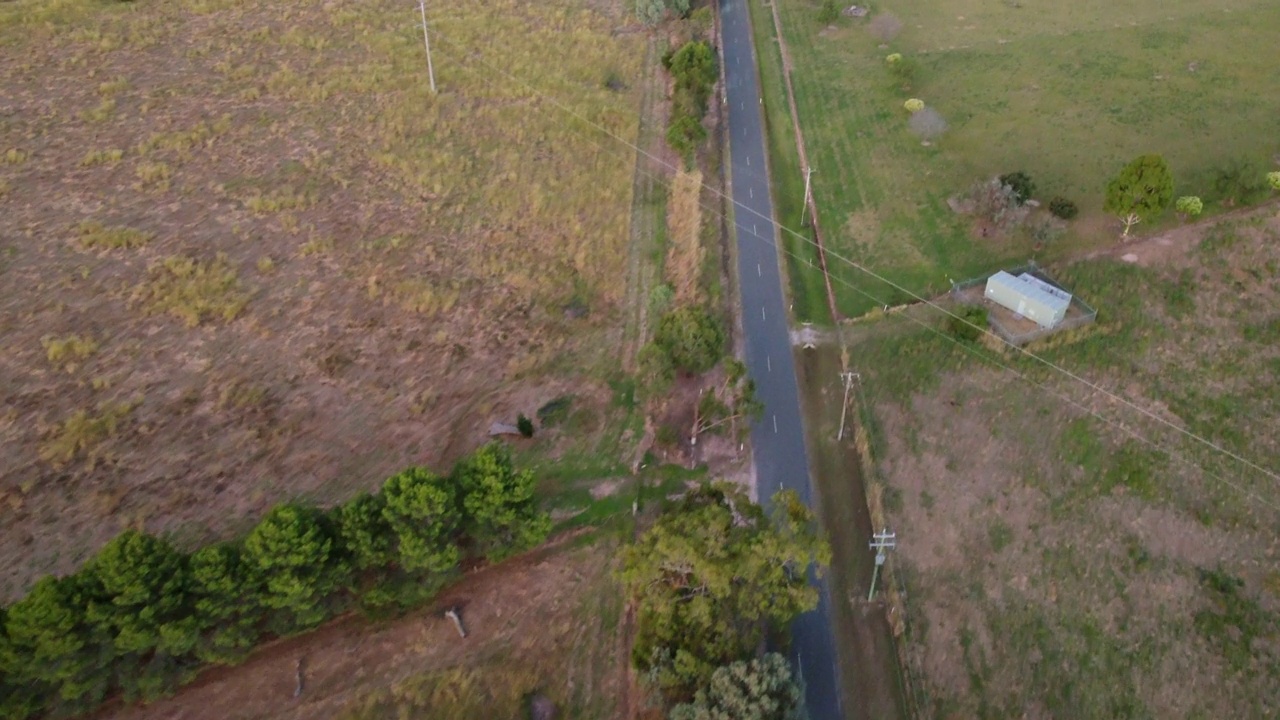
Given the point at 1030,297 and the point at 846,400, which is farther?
the point at 1030,297

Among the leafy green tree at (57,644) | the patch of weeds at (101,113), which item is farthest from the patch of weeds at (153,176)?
the leafy green tree at (57,644)

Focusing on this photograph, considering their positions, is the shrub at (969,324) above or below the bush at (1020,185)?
below

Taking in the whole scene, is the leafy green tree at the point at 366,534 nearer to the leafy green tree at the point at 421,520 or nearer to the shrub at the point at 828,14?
the leafy green tree at the point at 421,520

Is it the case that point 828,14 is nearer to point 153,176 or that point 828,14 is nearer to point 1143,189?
point 1143,189

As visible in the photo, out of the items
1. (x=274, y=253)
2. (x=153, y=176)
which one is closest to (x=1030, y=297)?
(x=274, y=253)

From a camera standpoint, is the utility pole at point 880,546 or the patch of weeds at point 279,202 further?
the patch of weeds at point 279,202

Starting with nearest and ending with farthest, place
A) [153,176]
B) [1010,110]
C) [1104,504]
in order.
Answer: [1104,504]
[153,176]
[1010,110]

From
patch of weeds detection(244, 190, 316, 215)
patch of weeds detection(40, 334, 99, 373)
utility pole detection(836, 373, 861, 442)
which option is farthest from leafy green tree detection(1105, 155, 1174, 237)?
patch of weeds detection(40, 334, 99, 373)

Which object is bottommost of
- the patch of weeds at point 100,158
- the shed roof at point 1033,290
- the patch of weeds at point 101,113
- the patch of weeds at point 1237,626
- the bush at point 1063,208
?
the patch of weeds at point 1237,626
